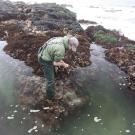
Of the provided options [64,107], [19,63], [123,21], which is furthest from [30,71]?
[123,21]

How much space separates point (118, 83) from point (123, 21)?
30.2 m

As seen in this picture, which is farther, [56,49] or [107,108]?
[107,108]

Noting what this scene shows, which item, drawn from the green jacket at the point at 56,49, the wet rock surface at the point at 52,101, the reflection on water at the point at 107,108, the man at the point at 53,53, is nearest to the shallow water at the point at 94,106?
the reflection on water at the point at 107,108

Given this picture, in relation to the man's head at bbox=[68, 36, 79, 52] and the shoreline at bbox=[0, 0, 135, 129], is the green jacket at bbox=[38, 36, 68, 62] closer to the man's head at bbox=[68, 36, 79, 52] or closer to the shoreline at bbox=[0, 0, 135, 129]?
the man's head at bbox=[68, 36, 79, 52]

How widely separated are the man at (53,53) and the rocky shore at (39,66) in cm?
73

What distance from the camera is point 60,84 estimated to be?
49.8 ft

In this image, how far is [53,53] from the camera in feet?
42.4

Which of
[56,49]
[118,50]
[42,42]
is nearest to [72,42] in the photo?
[56,49]

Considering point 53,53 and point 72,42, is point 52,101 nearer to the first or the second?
point 53,53

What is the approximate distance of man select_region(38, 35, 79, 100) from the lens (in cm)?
1262

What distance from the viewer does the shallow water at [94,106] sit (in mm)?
A: 12406

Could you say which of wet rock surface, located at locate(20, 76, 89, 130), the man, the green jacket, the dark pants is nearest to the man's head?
the man

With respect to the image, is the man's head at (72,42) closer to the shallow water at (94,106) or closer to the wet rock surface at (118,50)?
the shallow water at (94,106)

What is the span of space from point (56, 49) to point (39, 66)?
399 cm
